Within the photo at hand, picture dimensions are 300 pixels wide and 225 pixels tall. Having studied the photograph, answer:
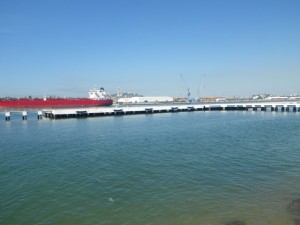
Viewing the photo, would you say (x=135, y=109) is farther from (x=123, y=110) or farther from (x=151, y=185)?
(x=151, y=185)

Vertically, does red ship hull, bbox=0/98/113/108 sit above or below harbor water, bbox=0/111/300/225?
above

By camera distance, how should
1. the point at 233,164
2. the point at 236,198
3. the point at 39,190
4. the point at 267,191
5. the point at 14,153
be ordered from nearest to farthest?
the point at 236,198 → the point at 267,191 → the point at 39,190 → the point at 233,164 → the point at 14,153

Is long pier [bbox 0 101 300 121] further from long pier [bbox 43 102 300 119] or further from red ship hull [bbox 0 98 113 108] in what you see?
red ship hull [bbox 0 98 113 108]

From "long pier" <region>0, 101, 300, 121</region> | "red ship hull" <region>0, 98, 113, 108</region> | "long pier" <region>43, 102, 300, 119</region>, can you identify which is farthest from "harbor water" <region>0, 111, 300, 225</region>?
"red ship hull" <region>0, 98, 113, 108</region>

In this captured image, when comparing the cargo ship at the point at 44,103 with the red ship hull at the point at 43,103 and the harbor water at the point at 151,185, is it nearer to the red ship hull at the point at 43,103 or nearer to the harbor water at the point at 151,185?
the red ship hull at the point at 43,103

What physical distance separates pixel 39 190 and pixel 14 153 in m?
11.9

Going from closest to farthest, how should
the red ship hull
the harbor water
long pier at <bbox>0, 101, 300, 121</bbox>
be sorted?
the harbor water → long pier at <bbox>0, 101, 300, 121</bbox> → the red ship hull

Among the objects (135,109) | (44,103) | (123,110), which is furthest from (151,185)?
(44,103)

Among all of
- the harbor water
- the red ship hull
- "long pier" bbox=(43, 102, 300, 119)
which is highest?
the red ship hull

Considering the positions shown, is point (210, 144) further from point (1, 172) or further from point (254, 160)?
point (1, 172)

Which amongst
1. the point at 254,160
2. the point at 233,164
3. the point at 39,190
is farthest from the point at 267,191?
the point at 39,190

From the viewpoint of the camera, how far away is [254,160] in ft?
67.9

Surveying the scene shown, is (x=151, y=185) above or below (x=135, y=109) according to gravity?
→ below

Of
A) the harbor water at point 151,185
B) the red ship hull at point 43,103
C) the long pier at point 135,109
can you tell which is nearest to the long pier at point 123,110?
the long pier at point 135,109
